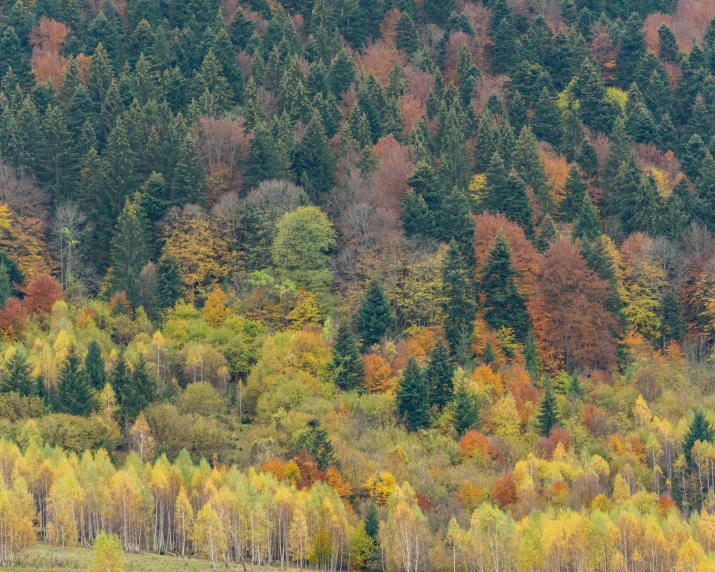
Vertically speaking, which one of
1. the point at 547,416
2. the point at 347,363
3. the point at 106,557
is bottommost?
the point at 106,557

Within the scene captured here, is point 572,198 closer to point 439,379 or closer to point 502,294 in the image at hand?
point 502,294

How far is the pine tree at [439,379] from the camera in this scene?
103938 mm

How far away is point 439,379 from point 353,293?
41.6 feet

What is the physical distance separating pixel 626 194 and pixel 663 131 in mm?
16732

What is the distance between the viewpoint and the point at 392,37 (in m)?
159

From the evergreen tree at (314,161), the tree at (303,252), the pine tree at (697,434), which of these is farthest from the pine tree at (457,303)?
the pine tree at (697,434)

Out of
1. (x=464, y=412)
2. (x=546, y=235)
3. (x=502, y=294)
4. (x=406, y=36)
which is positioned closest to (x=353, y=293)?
(x=502, y=294)

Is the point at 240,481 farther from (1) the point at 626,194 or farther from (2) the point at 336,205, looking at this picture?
(1) the point at 626,194

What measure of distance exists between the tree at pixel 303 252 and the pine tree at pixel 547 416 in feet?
67.9

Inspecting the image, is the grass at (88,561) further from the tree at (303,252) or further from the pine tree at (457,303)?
the tree at (303,252)

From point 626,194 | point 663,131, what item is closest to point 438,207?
point 626,194

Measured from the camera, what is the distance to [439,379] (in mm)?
104250

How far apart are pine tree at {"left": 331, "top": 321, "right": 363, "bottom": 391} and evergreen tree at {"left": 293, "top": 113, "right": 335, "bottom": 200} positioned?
22186 mm

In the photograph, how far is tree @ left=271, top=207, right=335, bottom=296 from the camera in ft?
376
